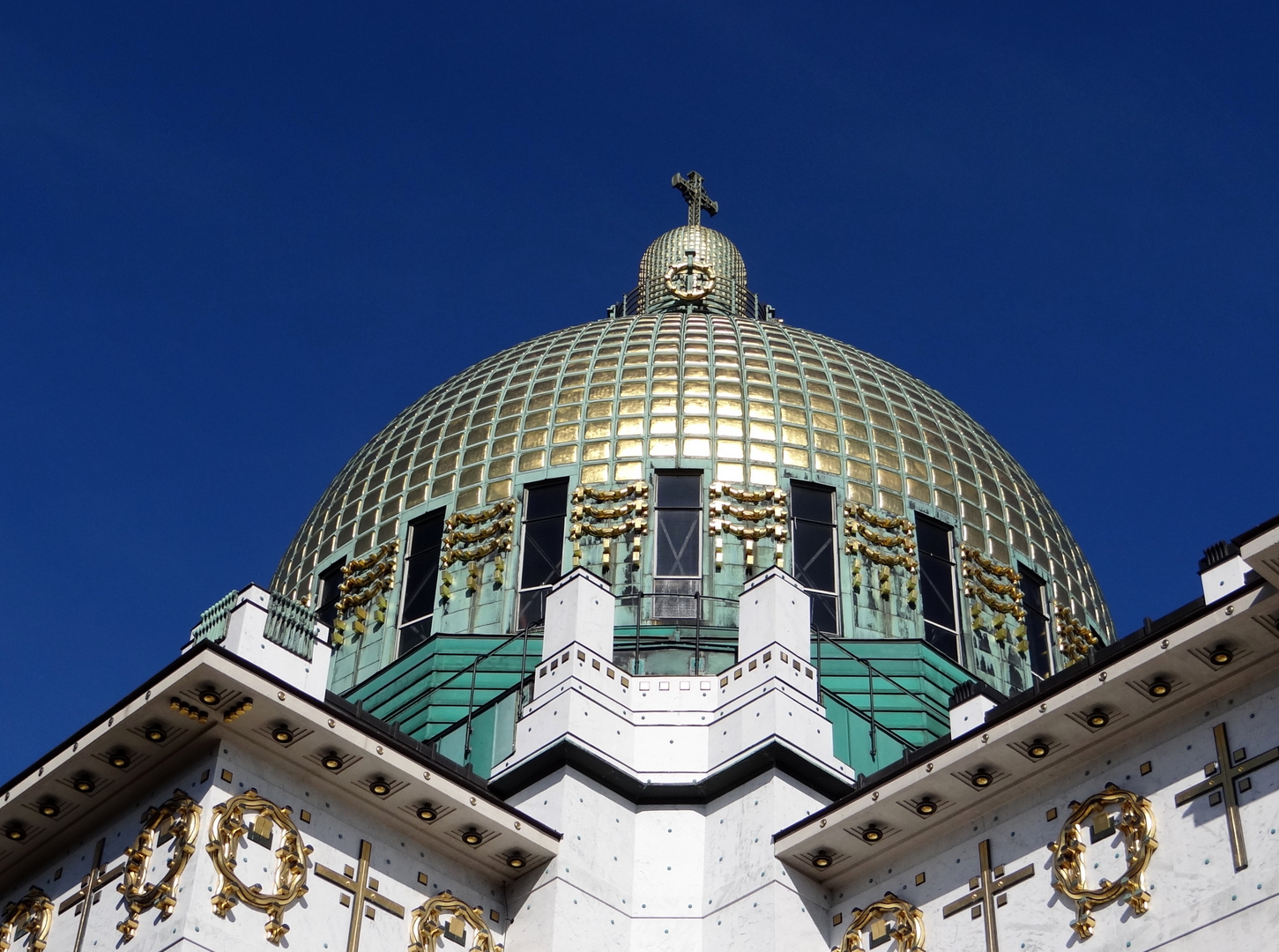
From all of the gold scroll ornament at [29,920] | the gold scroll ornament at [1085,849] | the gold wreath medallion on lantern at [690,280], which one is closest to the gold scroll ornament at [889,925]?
the gold scroll ornament at [1085,849]

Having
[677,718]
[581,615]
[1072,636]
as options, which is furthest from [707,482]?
[677,718]

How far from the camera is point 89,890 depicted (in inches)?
942

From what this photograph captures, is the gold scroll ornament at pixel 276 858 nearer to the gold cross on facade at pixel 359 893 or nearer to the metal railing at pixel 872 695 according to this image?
the gold cross on facade at pixel 359 893

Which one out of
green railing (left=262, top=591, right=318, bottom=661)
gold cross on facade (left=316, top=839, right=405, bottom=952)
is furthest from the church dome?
gold cross on facade (left=316, top=839, right=405, bottom=952)

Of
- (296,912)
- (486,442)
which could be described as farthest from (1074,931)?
(486,442)

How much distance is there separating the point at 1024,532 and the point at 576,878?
13720mm

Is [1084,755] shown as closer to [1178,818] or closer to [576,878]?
[1178,818]

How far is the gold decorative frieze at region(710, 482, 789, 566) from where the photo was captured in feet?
108

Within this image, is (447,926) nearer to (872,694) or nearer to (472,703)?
(472,703)

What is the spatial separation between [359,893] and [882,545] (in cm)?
1254

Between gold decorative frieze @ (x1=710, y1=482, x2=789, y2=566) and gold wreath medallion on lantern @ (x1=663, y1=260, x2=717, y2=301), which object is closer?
gold decorative frieze @ (x1=710, y1=482, x2=789, y2=566)

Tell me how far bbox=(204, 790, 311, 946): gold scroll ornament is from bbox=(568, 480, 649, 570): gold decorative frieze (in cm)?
993

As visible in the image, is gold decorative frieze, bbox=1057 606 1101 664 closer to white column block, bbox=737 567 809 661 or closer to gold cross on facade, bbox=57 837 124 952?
white column block, bbox=737 567 809 661

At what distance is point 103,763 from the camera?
24078 mm
